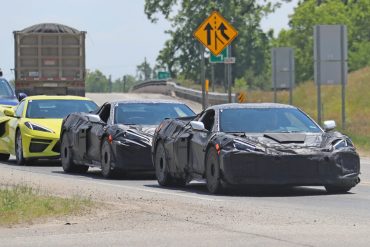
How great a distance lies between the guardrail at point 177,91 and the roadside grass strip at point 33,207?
4402 cm

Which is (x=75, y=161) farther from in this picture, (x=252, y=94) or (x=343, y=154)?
(x=252, y=94)

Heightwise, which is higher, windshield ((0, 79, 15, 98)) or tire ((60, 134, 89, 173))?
windshield ((0, 79, 15, 98))

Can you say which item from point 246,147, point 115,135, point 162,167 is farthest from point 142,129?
point 246,147

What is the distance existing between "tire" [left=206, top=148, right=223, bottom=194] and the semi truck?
3074cm

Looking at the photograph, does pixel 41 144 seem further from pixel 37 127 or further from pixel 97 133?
pixel 97 133

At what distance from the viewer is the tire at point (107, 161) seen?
20234 mm

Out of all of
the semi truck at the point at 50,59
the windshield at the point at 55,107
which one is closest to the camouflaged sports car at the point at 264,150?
the windshield at the point at 55,107

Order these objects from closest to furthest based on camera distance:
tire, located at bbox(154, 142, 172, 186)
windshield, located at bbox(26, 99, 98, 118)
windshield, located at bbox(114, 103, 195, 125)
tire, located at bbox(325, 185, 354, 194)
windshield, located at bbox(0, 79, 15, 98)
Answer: tire, located at bbox(325, 185, 354, 194), tire, located at bbox(154, 142, 172, 186), windshield, located at bbox(114, 103, 195, 125), windshield, located at bbox(26, 99, 98, 118), windshield, located at bbox(0, 79, 15, 98)

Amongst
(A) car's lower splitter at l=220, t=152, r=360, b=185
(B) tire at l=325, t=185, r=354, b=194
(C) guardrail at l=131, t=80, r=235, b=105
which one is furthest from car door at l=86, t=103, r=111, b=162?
(C) guardrail at l=131, t=80, r=235, b=105

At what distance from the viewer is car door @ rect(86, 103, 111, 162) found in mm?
20922

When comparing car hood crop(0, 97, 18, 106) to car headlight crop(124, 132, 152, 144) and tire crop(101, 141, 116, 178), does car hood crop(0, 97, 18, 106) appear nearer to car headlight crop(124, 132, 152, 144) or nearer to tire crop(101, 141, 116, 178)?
tire crop(101, 141, 116, 178)

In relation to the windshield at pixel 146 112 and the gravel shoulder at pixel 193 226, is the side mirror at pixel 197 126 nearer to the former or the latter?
the gravel shoulder at pixel 193 226

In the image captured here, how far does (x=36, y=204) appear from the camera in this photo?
13.8m

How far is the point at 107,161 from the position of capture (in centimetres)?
2039
